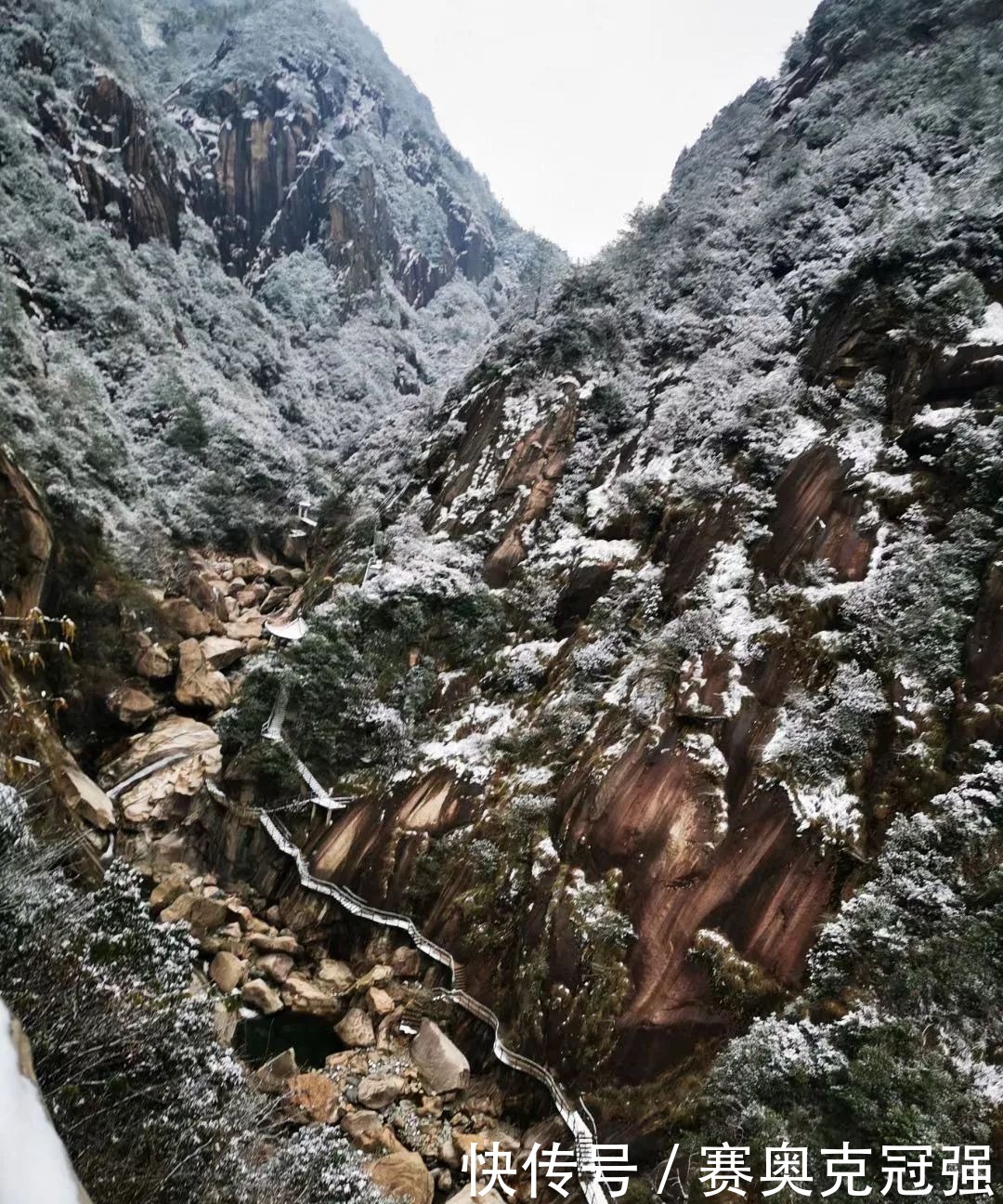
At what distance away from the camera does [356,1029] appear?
1185cm

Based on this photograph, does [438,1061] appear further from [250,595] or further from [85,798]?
[250,595]

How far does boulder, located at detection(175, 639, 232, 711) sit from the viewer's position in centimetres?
1991

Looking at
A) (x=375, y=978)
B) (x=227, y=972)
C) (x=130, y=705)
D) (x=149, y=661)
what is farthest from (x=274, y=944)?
(x=149, y=661)

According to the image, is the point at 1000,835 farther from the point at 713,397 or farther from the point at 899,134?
the point at 899,134

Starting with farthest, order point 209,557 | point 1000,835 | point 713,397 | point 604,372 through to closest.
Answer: point 209,557 → point 604,372 → point 713,397 → point 1000,835

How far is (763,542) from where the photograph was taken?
14641 mm

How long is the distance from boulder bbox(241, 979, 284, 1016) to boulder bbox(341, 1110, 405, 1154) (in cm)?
276

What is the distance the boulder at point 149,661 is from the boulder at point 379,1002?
41.0 feet

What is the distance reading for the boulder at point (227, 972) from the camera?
1230 centimetres

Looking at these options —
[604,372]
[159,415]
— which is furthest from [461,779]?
[159,415]

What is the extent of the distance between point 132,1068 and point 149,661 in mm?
15072

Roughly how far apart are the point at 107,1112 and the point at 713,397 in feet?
65.2

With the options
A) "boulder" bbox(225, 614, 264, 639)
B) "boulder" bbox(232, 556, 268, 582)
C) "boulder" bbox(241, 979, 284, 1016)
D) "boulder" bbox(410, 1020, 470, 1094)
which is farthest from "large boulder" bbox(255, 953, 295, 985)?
"boulder" bbox(232, 556, 268, 582)

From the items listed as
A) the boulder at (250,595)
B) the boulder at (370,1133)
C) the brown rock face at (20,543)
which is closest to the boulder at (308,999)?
the boulder at (370,1133)
